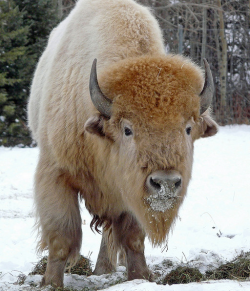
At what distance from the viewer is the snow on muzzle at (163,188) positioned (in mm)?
3094

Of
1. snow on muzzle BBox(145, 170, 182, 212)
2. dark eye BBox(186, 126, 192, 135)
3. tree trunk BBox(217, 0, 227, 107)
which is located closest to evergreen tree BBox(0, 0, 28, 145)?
tree trunk BBox(217, 0, 227, 107)

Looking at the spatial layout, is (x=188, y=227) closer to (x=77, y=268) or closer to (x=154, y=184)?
(x=77, y=268)

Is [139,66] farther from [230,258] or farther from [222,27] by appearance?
[222,27]

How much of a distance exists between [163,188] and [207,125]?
1.04 meters

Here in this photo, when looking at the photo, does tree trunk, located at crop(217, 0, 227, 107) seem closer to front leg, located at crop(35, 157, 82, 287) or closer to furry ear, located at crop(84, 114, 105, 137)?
front leg, located at crop(35, 157, 82, 287)

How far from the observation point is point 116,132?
3613 mm

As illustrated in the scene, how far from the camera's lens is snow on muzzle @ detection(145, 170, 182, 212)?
3.09 meters

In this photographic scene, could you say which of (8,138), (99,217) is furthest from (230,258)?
(8,138)

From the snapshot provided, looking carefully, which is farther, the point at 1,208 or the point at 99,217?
the point at 1,208

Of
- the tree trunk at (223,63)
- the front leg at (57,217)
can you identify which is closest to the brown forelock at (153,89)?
the front leg at (57,217)

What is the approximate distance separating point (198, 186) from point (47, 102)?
4170 millimetres

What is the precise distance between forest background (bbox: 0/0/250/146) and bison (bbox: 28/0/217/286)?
7955 mm

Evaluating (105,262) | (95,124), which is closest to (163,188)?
(95,124)

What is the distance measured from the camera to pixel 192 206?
675 cm
